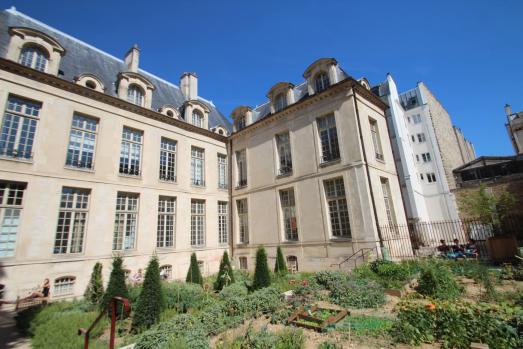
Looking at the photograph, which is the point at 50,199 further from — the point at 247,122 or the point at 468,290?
the point at 468,290

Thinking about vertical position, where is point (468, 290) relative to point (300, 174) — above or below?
below

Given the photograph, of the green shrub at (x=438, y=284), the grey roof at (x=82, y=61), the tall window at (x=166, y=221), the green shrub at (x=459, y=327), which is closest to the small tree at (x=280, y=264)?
the tall window at (x=166, y=221)

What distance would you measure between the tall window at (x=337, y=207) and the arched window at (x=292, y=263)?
2.44 metres

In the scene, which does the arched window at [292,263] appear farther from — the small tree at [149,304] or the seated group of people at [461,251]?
the small tree at [149,304]

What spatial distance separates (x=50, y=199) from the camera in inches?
388

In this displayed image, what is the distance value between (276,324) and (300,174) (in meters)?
8.48

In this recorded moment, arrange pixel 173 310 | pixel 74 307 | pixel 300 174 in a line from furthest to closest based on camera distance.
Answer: pixel 300 174 < pixel 74 307 < pixel 173 310

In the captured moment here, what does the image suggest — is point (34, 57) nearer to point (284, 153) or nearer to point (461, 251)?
point (284, 153)

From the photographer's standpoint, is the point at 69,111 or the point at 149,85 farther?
the point at 149,85

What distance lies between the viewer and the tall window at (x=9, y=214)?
879cm

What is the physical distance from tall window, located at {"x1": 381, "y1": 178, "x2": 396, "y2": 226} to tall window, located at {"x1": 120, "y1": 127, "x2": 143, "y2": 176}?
1237 cm

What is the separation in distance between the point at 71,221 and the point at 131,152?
13.6ft

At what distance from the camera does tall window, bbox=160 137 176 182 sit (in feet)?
45.7

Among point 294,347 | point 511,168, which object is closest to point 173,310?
point 294,347
